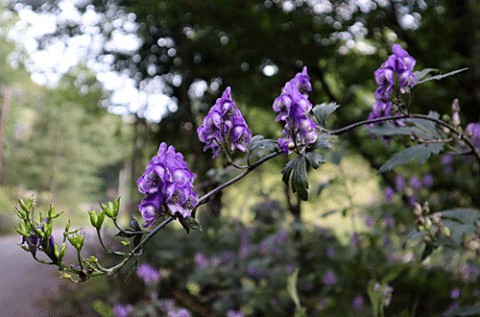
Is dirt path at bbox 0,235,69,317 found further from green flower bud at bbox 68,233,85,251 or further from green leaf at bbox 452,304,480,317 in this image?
green flower bud at bbox 68,233,85,251

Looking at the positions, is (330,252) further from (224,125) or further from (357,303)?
(224,125)

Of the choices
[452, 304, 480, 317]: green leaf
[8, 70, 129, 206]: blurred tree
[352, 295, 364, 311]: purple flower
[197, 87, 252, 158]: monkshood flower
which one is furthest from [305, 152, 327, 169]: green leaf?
[8, 70, 129, 206]: blurred tree

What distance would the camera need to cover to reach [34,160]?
34.0 metres

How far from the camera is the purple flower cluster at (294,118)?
1037mm

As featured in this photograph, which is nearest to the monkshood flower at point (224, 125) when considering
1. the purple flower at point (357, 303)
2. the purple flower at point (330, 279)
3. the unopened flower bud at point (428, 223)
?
the unopened flower bud at point (428, 223)

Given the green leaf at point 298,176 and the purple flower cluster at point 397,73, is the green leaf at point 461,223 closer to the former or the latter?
the purple flower cluster at point 397,73

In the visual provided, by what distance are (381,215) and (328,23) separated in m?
1.46

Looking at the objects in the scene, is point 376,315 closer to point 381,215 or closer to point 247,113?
point 381,215

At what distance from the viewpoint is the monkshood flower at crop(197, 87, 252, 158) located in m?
1.03

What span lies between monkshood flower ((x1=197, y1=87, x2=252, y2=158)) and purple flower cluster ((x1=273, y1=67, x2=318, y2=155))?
3.2 inches

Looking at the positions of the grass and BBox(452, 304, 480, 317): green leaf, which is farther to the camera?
the grass

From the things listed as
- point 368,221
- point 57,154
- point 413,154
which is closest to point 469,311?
point 413,154

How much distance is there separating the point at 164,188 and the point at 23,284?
6.91 metres

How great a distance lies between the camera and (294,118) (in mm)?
1047
